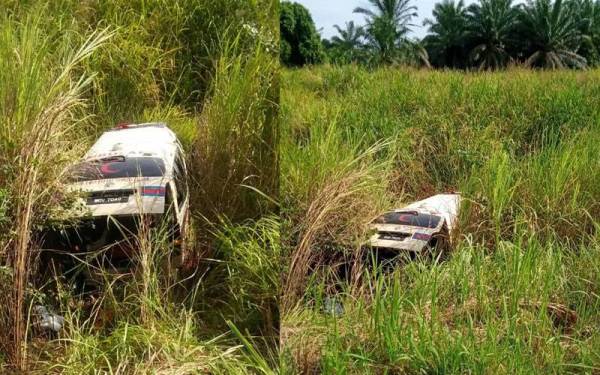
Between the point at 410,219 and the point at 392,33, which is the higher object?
the point at 392,33

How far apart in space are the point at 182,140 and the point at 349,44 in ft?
1.79

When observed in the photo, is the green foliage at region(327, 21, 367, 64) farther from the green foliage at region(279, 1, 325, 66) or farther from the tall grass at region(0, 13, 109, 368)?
the tall grass at region(0, 13, 109, 368)

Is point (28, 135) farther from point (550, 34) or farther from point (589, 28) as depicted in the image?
point (589, 28)

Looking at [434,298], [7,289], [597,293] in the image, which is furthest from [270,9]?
[597,293]

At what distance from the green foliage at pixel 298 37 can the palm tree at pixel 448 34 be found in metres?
0.31

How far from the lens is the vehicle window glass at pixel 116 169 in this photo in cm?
184

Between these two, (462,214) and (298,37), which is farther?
(298,37)

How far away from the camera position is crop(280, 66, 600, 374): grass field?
1.83 m

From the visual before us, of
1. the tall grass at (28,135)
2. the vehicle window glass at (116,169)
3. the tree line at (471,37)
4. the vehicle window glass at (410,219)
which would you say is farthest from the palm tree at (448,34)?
the tall grass at (28,135)

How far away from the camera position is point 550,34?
6.01ft

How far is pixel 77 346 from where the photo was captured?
185cm

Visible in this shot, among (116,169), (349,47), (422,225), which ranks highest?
(349,47)

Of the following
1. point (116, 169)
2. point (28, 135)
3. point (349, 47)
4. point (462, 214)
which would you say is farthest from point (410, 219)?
point (28, 135)

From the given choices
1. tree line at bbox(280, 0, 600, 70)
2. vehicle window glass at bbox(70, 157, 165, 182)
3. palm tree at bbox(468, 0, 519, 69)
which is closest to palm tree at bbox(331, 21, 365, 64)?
tree line at bbox(280, 0, 600, 70)
